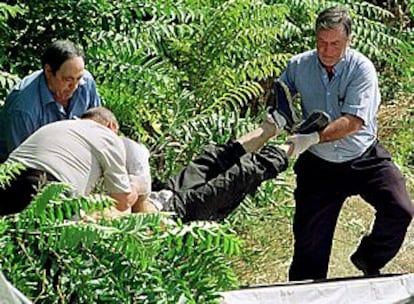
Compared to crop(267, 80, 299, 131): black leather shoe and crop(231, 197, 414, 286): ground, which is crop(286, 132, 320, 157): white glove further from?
crop(231, 197, 414, 286): ground

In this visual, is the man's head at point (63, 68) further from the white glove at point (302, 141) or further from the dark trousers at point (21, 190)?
the white glove at point (302, 141)

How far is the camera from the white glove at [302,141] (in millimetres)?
4883

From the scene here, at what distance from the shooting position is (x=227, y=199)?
4812 millimetres

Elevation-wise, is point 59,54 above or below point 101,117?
above

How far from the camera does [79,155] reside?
400 cm

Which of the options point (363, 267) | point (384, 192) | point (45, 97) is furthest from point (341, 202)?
point (45, 97)

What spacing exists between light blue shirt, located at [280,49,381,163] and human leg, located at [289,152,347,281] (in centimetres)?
9

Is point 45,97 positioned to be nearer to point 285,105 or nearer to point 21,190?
point 21,190

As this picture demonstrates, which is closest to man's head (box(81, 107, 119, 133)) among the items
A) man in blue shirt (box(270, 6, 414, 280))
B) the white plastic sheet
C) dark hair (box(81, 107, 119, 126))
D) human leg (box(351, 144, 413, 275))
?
dark hair (box(81, 107, 119, 126))

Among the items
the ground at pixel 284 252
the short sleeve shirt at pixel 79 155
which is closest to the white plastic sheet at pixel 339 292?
the short sleeve shirt at pixel 79 155

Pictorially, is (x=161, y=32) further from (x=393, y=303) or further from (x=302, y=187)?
(x=393, y=303)

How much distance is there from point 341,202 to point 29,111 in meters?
1.74

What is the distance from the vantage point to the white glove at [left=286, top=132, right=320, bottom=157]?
488 cm

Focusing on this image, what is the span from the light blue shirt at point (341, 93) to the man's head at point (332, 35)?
0.08m
